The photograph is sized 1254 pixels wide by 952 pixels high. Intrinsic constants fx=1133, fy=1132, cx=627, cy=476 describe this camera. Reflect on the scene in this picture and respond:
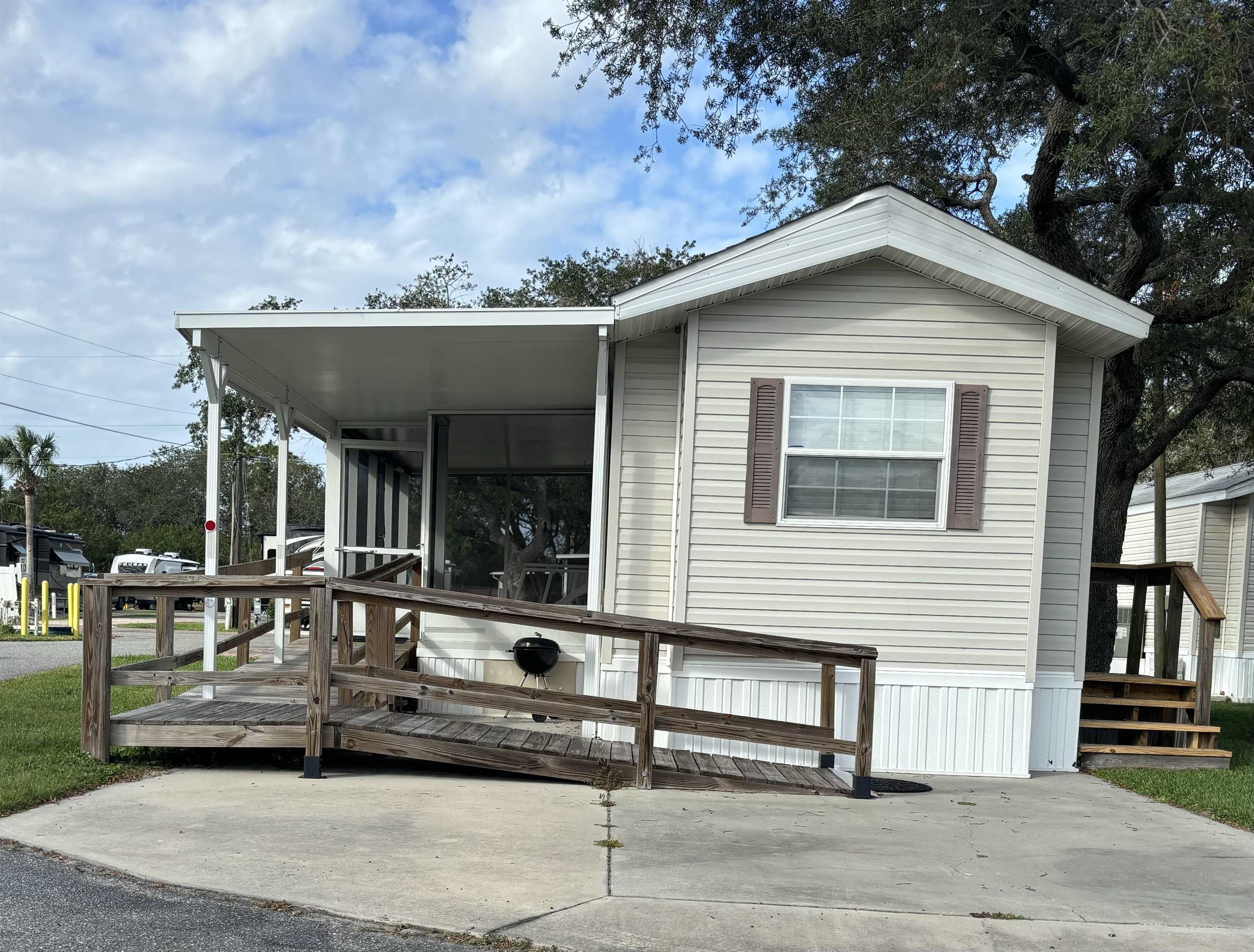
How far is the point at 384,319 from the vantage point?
23.7 feet

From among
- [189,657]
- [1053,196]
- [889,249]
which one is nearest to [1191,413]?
[1053,196]

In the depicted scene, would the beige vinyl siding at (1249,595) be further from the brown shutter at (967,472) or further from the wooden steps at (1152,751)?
the brown shutter at (967,472)

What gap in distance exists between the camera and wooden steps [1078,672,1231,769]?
325 inches

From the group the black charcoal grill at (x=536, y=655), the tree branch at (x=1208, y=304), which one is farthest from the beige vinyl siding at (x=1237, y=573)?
the black charcoal grill at (x=536, y=655)

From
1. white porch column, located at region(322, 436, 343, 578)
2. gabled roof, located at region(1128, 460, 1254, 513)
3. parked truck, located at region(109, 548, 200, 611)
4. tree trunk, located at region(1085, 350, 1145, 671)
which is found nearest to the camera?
white porch column, located at region(322, 436, 343, 578)

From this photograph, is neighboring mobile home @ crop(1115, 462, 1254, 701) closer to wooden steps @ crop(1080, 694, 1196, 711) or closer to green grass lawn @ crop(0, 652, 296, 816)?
wooden steps @ crop(1080, 694, 1196, 711)

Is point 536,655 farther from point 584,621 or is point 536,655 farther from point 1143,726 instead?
point 1143,726

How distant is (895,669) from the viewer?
24.8 feet

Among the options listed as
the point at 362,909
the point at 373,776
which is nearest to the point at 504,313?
the point at 373,776

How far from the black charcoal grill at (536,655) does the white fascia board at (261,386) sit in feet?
9.86

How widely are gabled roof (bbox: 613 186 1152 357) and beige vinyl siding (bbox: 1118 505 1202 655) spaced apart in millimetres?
10315

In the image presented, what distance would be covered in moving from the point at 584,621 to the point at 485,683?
70 centimetres

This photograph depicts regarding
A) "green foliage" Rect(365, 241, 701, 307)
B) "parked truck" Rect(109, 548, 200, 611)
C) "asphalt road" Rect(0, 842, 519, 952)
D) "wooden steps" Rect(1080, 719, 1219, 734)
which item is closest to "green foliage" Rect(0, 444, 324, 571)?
"parked truck" Rect(109, 548, 200, 611)

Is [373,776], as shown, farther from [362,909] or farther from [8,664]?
[8,664]
